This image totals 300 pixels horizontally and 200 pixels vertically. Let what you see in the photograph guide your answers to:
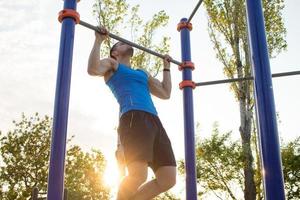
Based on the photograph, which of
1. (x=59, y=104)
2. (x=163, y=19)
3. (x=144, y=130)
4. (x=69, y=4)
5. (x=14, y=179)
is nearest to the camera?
(x=59, y=104)

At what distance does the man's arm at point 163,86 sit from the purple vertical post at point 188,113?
0.22 metres

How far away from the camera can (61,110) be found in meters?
2.26

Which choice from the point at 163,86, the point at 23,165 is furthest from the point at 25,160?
the point at 163,86

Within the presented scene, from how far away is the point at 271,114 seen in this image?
6.47 feet

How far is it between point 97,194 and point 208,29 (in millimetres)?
16338

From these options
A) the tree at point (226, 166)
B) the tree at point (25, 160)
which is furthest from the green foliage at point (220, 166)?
the tree at point (25, 160)

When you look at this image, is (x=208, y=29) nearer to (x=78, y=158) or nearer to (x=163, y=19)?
(x=163, y=19)

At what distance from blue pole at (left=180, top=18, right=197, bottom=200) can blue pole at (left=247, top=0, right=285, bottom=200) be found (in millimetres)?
1227

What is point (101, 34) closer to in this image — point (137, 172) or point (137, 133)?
point (137, 133)

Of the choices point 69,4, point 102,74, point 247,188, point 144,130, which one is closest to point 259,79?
Answer: point 144,130

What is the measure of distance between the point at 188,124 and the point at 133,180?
1096 millimetres

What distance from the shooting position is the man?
2.33 metres

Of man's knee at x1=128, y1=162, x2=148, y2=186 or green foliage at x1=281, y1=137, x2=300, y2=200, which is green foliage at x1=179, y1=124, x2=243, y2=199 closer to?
green foliage at x1=281, y1=137, x2=300, y2=200

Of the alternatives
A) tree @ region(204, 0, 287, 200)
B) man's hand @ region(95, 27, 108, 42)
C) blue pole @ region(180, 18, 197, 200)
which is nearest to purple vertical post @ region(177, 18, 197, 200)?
blue pole @ region(180, 18, 197, 200)
